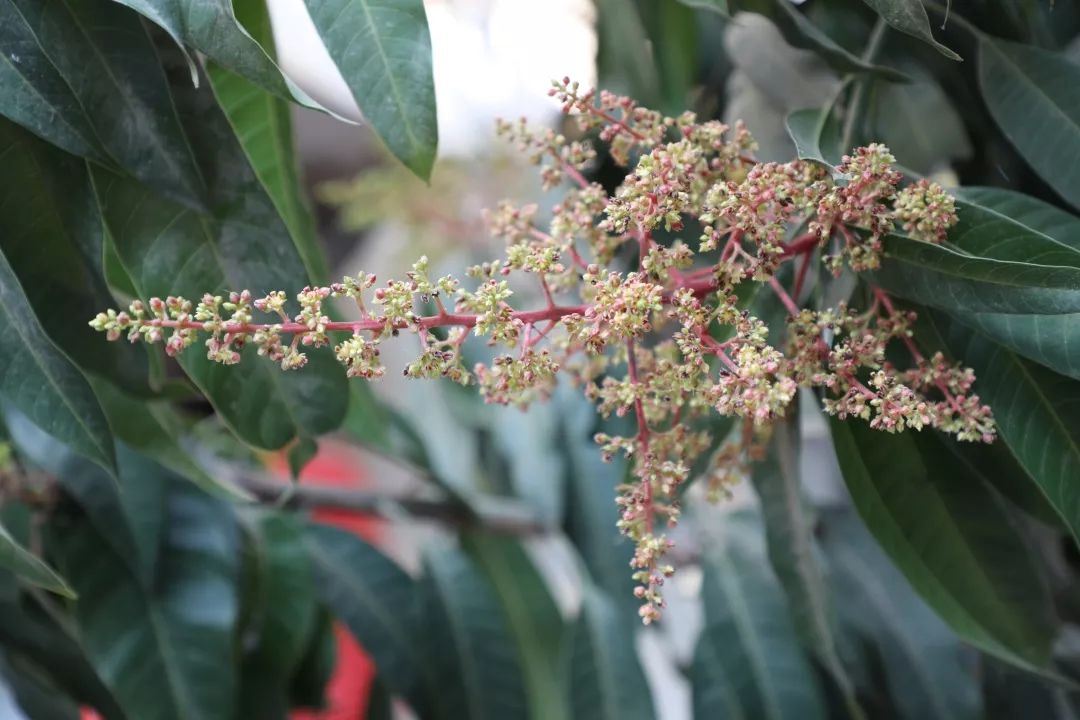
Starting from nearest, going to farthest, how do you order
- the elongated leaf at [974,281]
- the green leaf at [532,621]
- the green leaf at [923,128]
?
1. the elongated leaf at [974,281]
2. the green leaf at [923,128]
3. the green leaf at [532,621]

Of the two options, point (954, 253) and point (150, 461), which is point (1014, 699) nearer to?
point (954, 253)

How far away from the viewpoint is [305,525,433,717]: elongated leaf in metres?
1.15

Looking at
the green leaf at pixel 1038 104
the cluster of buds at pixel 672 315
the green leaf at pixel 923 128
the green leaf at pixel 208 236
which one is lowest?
the cluster of buds at pixel 672 315

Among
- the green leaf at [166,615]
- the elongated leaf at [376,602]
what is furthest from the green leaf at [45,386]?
the elongated leaf at [376,602]

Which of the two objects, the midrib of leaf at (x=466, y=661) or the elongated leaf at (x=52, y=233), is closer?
the elongated leaf at (x=52, y=233)

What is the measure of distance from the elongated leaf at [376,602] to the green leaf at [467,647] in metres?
0.02

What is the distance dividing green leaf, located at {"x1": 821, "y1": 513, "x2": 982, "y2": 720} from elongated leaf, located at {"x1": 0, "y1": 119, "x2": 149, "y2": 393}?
0.76m

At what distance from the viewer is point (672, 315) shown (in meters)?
0.50

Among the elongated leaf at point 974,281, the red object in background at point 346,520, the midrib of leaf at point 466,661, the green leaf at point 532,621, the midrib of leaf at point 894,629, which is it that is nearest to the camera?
Answer: the elongated leaf at point 974,281

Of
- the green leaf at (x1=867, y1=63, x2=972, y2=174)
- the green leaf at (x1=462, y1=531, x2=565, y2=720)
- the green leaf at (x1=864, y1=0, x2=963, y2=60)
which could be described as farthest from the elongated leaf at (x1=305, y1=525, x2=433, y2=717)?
the green leaf at (x1=864, y1=0, x2=963, y2=60)

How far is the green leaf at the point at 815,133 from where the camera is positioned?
52 cm

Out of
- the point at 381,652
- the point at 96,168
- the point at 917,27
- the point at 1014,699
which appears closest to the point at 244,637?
the point at 381,652

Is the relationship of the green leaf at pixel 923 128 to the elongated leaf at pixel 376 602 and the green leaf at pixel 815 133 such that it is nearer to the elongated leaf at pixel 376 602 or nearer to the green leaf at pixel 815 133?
the green leaf at pixel 815 133

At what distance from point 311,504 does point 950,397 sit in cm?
90
